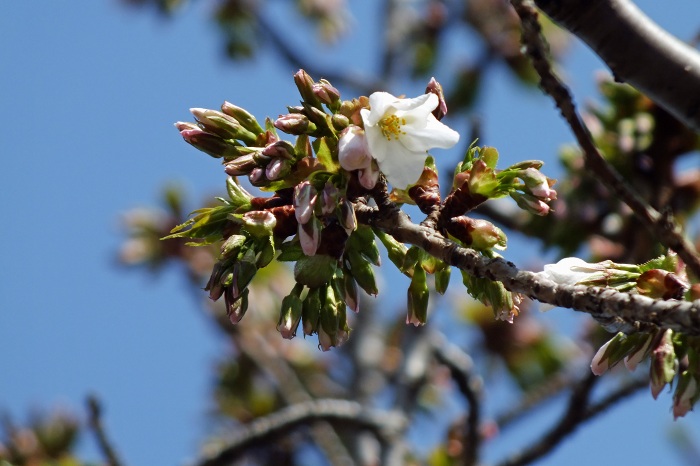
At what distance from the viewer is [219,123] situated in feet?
5.95

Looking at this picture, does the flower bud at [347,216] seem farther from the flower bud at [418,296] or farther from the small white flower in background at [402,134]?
the flower bud at [418,296]

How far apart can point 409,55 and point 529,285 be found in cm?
673

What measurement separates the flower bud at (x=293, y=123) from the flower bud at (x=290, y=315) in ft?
1.13

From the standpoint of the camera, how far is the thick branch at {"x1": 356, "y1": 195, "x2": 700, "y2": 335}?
4.25 ft

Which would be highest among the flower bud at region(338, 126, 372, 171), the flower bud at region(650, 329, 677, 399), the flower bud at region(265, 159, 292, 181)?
the flower bud at region(265, 159, 292, 181)

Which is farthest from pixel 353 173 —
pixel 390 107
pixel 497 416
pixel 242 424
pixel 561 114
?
pixel 242 424

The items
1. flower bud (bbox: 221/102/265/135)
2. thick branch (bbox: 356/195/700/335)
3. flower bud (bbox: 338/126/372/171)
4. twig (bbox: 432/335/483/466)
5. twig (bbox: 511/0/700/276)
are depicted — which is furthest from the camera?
twig (bbox: 432/335/483/466)

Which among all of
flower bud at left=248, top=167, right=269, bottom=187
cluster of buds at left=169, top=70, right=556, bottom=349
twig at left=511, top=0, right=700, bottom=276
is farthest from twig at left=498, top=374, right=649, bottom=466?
flower bud at left=248, top=167, right=269, bottom=187

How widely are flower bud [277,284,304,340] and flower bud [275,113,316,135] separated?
1.13ft

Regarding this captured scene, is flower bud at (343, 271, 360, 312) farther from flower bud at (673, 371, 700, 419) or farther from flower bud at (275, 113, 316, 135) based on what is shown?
flower bud at (673, 371, 700, 419)

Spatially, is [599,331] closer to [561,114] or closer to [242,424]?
[561,114]

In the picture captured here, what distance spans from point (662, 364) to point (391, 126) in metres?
0.71

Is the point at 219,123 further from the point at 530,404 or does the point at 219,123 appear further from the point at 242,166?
the point at 530,404

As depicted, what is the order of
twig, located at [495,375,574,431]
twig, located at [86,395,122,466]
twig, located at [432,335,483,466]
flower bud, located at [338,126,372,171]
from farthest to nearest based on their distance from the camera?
twig, located at [495,375,574,431] → twig, located at [432,335,483,466] → twig, located at [86,395,122,466] → flower bud, located at [338,126,372,171]
